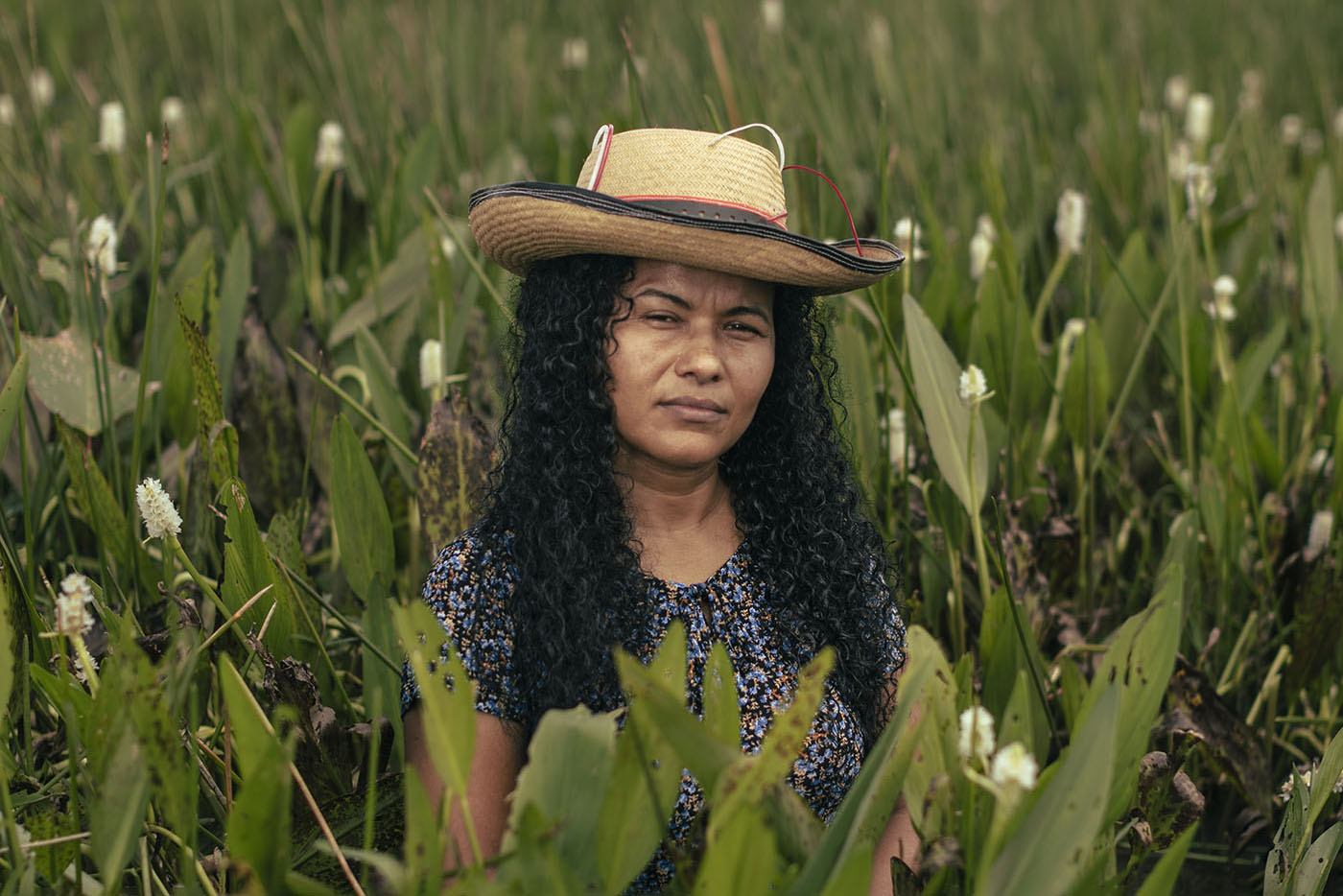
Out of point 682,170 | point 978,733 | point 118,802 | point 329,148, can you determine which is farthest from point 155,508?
point 329,148

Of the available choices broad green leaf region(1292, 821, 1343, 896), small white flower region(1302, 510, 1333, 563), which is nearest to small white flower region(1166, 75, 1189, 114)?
small white flower region(1302, 510, 1333, 563)

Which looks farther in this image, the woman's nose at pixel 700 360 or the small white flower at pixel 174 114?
the small white flower at pixel 174 114

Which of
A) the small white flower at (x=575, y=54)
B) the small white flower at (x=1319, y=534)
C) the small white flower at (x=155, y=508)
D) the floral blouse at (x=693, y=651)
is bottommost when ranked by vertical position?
the small white flower at (x=1319, y=534)

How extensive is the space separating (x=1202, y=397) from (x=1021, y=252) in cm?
36

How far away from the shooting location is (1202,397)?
205cm

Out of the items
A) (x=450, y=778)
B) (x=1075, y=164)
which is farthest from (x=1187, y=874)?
(x=1075, y=164)

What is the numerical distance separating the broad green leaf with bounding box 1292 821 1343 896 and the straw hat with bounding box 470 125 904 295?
0.58m

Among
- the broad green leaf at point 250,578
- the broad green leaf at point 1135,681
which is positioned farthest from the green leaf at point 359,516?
the broad green leaf at point 1135,681

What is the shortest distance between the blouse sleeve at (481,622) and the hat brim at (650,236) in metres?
0.27

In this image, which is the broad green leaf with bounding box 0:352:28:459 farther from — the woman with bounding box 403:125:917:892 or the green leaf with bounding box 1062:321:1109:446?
the green leaf with bounding box 1062:321:1109:446

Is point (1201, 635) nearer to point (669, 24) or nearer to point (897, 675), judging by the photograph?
point (897, 675)

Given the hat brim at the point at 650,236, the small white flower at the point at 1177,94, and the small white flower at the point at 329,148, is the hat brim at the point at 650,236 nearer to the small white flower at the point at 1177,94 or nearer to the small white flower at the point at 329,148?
the small white flower at the point at 329,148

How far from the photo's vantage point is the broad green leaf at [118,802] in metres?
0.77

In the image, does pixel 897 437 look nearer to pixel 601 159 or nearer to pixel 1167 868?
pixel 601 159
